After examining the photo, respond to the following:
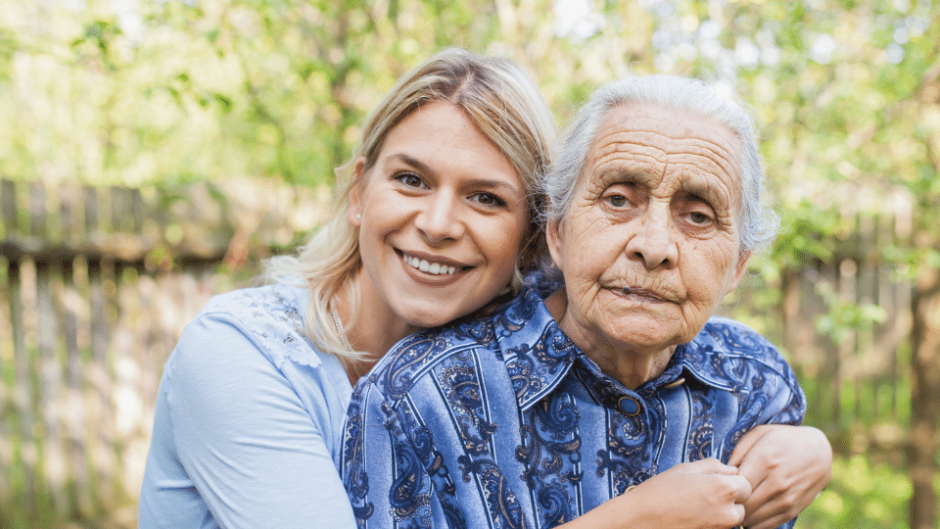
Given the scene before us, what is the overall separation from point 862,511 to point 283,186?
5.15 meters

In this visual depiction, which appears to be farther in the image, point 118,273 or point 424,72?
point 118,273

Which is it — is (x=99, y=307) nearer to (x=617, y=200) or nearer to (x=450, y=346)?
(x=450, y=346)

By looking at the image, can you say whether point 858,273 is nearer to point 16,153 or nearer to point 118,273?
point 118,273

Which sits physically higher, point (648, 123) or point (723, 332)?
point (648, 123)

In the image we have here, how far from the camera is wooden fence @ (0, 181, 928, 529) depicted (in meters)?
4.06

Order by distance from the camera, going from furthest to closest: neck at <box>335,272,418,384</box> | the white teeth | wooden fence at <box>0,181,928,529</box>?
wooden fence at <box>0,181,928,529</box> < neck at <box>335,272,418,384</box> < the white teeth

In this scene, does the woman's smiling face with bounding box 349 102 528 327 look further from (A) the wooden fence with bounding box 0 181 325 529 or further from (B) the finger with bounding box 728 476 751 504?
(A) the wooden fence with bounding box 0 181 325 529

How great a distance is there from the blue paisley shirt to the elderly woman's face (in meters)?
0.23

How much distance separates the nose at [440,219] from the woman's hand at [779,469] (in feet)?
3.52

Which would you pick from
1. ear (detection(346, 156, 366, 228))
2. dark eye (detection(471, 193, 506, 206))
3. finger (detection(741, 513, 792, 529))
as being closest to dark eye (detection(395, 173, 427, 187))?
dark eye (detection(471, 193, 506, 206))

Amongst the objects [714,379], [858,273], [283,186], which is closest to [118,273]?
[283,186]

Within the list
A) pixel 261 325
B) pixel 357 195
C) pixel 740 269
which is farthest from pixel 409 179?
pixel 740 269

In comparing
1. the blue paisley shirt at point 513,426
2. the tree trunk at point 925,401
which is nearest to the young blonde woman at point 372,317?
the blue paisley shirt at point 513,426

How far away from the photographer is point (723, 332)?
219 cm
